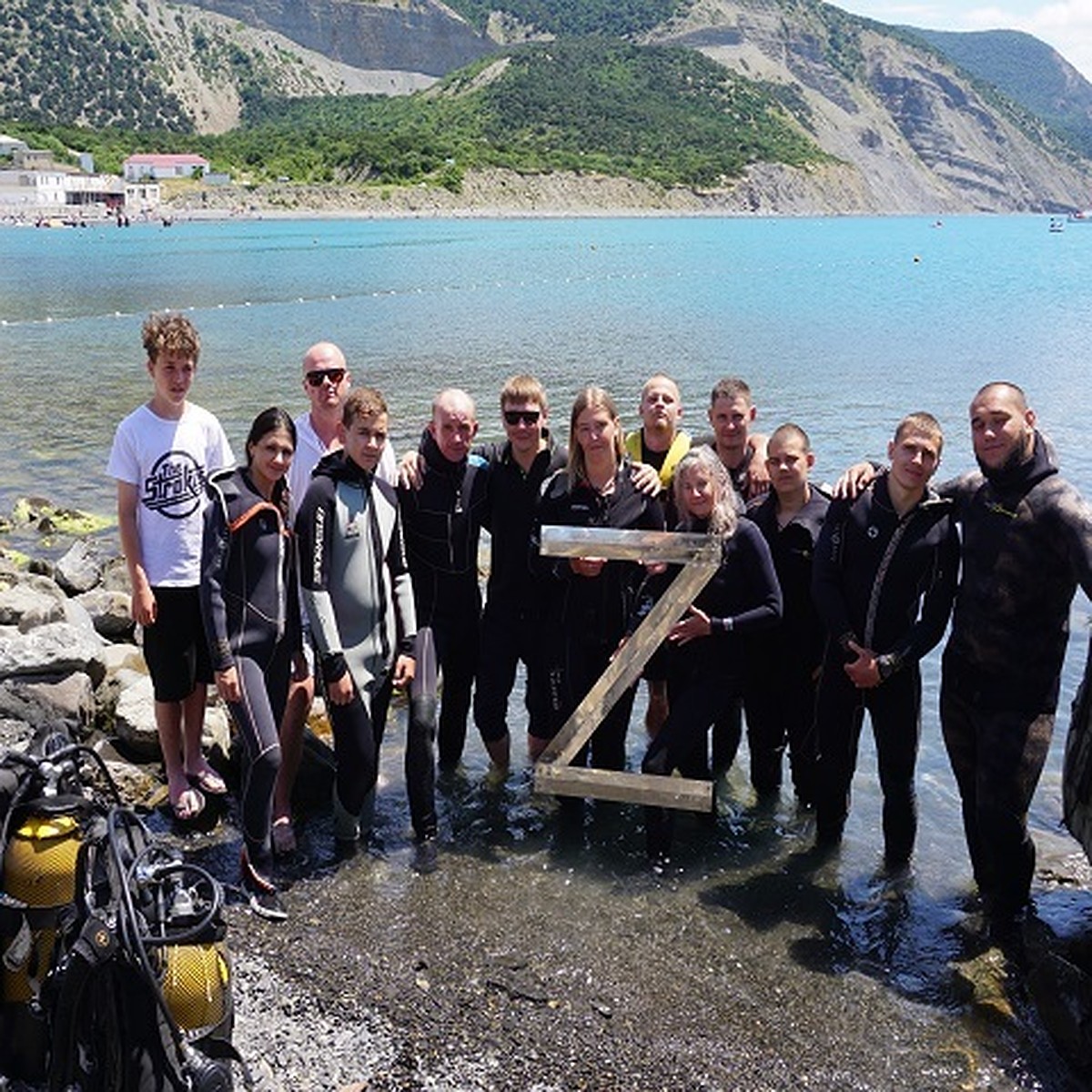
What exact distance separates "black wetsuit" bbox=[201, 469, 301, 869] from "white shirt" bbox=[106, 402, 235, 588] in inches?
16.1

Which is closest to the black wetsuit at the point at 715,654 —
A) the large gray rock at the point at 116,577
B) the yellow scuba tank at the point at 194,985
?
the yellow scuba tank at the point at 194,985

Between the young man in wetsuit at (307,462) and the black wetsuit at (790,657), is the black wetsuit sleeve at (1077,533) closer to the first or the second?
the black wetsuit at (790,657)

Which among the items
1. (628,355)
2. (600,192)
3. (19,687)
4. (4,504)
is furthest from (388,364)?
(600,192)

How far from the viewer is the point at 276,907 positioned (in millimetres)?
6348

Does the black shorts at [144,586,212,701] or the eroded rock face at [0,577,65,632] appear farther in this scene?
the eroded rock face at [0,577,65,632]

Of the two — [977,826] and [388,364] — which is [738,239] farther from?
[977,826]

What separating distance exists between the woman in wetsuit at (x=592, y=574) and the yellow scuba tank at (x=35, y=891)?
3238 mm

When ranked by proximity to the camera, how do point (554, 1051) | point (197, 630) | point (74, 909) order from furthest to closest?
point (197, 630)
point (554, 1051)
point (74, 909)

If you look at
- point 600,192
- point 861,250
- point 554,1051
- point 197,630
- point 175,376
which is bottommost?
point 554,1051

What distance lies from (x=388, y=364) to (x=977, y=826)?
27.6 m

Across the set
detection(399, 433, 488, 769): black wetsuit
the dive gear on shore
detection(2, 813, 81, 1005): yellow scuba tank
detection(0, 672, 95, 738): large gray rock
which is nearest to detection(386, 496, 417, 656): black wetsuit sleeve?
detection(399, 433, 488, 769): black wetsuit

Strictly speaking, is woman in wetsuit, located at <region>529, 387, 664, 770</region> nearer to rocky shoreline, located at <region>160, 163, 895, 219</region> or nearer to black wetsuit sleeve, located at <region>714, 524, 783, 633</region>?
black wetsuit sleeve, located at <region>714, 524, 783, 633</region>

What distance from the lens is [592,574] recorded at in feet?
22.7

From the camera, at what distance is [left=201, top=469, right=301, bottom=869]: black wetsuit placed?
6.23 m
